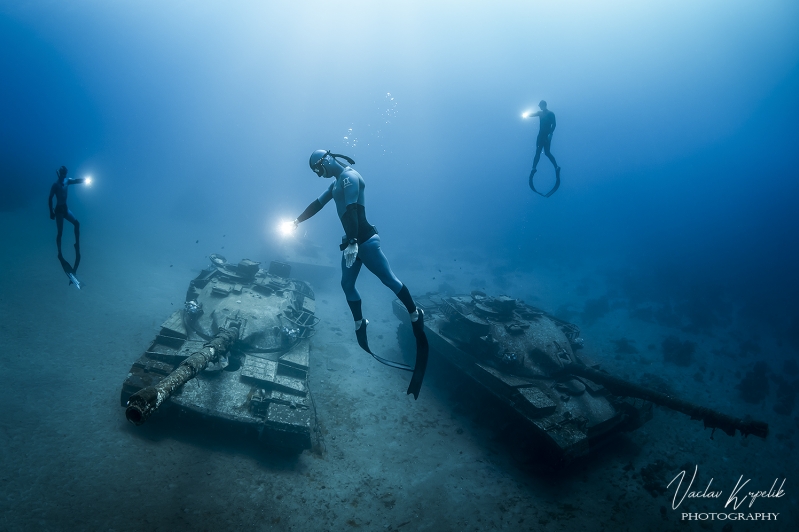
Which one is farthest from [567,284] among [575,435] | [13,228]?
[13,228]

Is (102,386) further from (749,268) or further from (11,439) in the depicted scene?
(749,268)

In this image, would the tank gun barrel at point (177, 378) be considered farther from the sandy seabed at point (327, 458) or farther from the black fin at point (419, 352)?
the black fin at point (419, 352)

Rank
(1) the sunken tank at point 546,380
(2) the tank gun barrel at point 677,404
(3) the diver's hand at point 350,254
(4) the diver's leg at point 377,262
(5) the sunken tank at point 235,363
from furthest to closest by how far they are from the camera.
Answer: (1) the sunken tank at point 546,380
(2) the tank gun barrel at point 677,404
(5) the sunken tank at point 235,363
(4) the diver's leg at point 377,262
(3) the diver's hand at point 350,254

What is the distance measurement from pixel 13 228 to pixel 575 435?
38.8m

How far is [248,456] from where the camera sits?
7.48 m

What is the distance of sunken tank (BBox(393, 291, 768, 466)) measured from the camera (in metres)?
7.79

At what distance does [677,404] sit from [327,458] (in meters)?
9.52

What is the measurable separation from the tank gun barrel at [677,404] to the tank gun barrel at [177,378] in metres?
10.4

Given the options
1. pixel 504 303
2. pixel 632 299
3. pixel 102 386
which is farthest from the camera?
pixel 632 299

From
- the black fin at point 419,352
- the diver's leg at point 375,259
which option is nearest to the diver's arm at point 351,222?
the diver's leg at point 375,259

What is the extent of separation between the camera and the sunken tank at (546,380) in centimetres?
779

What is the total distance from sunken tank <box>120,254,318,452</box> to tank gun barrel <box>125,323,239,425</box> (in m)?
0.01

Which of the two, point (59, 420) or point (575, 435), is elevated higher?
point (575, 435)

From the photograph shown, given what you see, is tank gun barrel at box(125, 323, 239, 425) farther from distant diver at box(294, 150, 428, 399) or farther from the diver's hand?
the diver's hand
